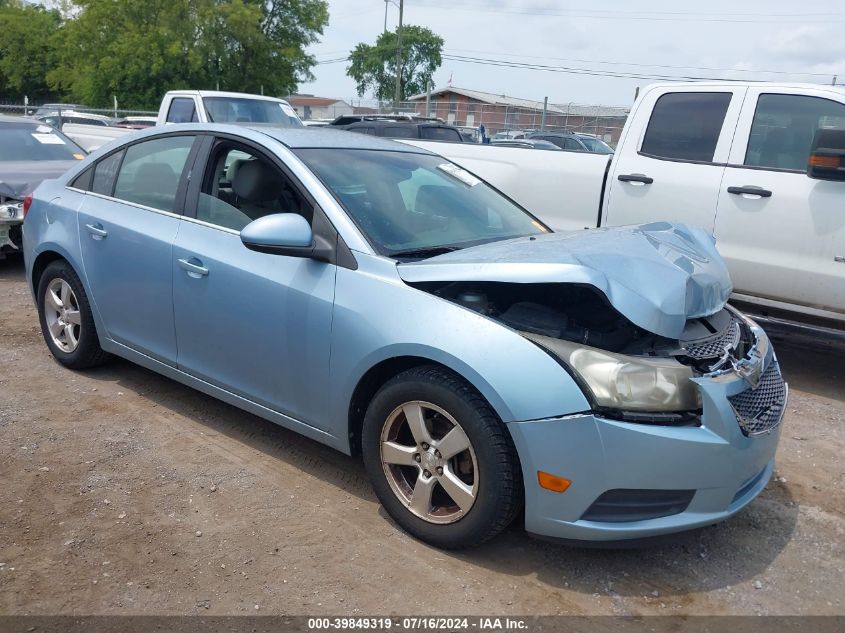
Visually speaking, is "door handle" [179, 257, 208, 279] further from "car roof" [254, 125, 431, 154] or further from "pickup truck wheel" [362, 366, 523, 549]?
"pickup truck wheel" [362, 366, 523, 549]

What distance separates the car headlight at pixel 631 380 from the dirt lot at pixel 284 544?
766 millimetres

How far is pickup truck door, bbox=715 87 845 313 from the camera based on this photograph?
507 cm

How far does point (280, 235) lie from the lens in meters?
3.30

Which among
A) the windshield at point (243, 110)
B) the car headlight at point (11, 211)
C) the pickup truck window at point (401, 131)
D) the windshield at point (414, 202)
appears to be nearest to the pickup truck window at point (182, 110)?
the windshield at point (243, 110)

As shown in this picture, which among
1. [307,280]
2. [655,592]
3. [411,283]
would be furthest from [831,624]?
[307,280]

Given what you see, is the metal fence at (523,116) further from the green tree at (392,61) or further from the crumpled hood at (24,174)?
the green tree at (392,61)

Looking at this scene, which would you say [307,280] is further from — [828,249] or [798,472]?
[828,249]

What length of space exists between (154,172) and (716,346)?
10.4ft

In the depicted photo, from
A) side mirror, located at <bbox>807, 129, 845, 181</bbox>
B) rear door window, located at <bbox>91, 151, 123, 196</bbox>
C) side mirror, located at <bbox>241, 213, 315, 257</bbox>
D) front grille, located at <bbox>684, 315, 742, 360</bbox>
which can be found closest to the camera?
front grille, located at <bbox>684, 315, 742, 360</bbox>

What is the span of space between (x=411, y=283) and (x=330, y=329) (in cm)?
44

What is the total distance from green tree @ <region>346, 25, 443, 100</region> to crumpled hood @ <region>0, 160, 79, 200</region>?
75.2 m

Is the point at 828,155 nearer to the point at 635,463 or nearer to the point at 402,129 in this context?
the point at 635,463

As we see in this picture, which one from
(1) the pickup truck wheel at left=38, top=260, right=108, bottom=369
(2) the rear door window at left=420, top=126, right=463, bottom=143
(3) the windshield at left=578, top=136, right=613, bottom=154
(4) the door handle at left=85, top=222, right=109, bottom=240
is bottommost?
(1) the pickup truck wheel at left=38, top=260, right=108, bottom=369

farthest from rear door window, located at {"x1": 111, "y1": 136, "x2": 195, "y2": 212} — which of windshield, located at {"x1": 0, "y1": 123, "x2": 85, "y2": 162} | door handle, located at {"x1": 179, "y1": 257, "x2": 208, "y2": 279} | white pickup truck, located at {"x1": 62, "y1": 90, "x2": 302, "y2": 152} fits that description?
white pickup truck, located at {"x1": 62, "y1": 90, "x2": 302, "y2": 152}
